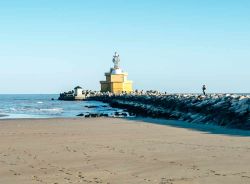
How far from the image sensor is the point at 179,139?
1185 centimetres

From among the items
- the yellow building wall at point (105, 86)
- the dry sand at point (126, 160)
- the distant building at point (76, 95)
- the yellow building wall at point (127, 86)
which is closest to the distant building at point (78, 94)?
the distant building at point (76, 95)

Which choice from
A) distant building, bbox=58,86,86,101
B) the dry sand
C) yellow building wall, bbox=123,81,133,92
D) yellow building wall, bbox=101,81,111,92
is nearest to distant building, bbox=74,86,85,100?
distant building, bbox=58,86,86,101

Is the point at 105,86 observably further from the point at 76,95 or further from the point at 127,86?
the point at 76,95

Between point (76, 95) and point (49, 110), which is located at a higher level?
point (76, 95)

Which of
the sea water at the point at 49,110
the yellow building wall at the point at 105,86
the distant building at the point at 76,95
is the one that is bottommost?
the sea water at the point at 49,110

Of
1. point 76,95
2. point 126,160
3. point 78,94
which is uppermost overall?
point 78,94

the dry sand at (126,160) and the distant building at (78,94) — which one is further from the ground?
the distant building at (78,94)

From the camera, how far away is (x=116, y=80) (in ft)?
241

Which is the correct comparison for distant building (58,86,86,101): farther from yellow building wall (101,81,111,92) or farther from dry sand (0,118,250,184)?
dry sand (0,118,250,184)

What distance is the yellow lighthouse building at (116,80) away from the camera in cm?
7086

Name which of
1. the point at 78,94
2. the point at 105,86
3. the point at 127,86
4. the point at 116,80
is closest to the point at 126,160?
the point at 116,80

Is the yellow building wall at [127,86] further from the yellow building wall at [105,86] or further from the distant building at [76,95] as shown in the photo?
the distant building at [76,95]

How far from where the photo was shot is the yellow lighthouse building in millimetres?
70856

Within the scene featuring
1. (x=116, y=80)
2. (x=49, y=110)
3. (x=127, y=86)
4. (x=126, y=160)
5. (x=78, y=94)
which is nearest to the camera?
(x=126, y=160)
